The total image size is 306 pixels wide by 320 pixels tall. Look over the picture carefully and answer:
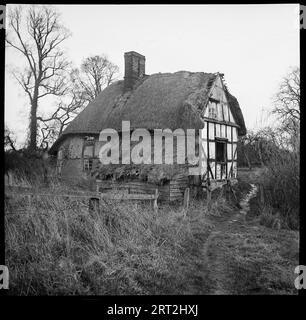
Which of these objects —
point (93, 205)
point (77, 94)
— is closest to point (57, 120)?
point (77, 94)

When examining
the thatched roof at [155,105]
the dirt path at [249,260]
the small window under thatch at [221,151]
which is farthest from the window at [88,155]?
the dirt path at [249,260]

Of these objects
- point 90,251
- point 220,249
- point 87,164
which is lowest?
point 220,249

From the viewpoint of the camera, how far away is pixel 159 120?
11.5m

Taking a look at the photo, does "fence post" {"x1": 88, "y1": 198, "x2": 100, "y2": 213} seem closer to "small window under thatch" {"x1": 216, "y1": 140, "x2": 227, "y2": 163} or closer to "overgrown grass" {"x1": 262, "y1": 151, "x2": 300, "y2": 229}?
"overgrown grass" {"x1": 262, "y1": 151, "x2": 300, "y2": 229}

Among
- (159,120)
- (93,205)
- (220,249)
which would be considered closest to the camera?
(93,205)

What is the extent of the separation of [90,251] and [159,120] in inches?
336

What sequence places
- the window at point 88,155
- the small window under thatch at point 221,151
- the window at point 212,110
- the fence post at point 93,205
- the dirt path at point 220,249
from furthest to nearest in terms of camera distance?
the window at point 88,155, the small window under thatch at point 221,151, the window at point 212,110, the fence post at point 93,205, the dirt path at point 220,249

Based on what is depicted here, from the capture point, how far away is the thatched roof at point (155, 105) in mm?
11172

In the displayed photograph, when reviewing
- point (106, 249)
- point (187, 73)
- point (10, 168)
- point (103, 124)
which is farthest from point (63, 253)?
point (187, 73)

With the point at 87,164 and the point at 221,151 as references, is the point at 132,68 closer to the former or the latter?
the point at 87,164

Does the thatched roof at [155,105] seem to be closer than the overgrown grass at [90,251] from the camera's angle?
No

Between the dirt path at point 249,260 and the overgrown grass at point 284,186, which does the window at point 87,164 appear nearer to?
the dirt path at point 249,260

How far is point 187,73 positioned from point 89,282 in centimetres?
1261

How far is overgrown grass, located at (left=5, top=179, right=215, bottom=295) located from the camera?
304cm
